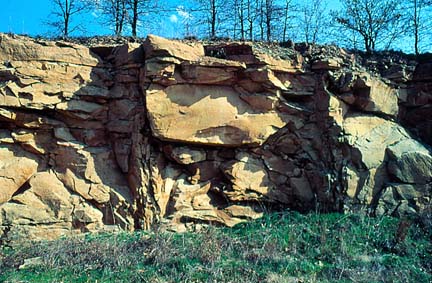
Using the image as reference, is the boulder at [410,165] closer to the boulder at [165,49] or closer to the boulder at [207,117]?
the boulder at [207,117]

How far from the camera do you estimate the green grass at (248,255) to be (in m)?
4.82

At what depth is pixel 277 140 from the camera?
7.45 metres

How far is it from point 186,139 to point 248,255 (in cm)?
247

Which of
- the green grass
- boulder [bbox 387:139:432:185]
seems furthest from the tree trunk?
boulder [bbox 387:139:432:185]

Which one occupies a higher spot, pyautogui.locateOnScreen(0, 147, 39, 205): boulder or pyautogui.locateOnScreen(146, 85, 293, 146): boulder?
pyautogui.locateOnScreen(146, 85, 293, 146): boulder

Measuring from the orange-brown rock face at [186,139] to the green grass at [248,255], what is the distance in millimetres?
667

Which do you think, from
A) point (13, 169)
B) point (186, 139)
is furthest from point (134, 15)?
point (13, 169)

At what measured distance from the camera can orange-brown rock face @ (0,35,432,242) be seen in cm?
668

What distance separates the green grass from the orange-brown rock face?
0.67 metres

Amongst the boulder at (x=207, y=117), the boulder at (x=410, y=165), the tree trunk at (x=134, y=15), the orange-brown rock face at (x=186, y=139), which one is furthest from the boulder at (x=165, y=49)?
the tree trunk at (x=134, y=15)

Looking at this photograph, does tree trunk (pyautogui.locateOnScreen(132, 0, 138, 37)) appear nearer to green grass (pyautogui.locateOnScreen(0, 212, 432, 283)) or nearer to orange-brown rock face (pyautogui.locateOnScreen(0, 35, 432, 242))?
orange-brown rock face (pyautogui.locateOnScreen(0, 35, 432, 242))

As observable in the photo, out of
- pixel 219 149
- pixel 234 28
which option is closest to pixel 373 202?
pixel 219 149

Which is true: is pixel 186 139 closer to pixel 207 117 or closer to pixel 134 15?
pixel 207 117

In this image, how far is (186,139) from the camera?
6918mm
